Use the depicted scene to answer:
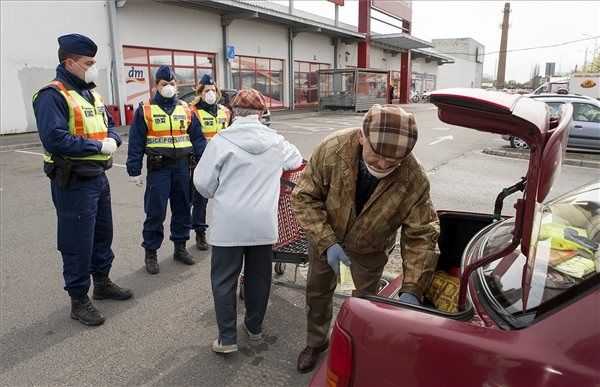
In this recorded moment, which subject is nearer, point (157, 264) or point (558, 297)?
point (558, 297)

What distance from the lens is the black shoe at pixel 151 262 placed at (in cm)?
443

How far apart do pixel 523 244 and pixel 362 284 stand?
134cm

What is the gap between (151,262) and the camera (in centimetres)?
446

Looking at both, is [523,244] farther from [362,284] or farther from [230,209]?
[230,209]

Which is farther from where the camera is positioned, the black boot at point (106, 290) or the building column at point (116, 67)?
the building column at point (116, 67)

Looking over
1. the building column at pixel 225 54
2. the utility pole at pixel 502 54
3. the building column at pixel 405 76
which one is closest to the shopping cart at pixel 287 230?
the building column at pixel 225 54

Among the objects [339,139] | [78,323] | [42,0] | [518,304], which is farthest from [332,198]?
[42,0]

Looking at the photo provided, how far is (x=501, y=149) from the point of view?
13.3 metres

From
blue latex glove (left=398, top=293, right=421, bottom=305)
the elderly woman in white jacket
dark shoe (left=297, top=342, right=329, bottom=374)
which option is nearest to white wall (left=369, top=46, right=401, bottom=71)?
the elderly woman in white jacket

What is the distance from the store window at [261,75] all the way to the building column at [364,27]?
8.04 metres

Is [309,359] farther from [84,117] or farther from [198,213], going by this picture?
[198,213]

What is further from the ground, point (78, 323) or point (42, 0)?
point (42, 0)

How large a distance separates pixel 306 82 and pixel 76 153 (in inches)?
1039

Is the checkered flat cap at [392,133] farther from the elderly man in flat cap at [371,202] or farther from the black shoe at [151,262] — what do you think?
the black shoe at [151,262]
